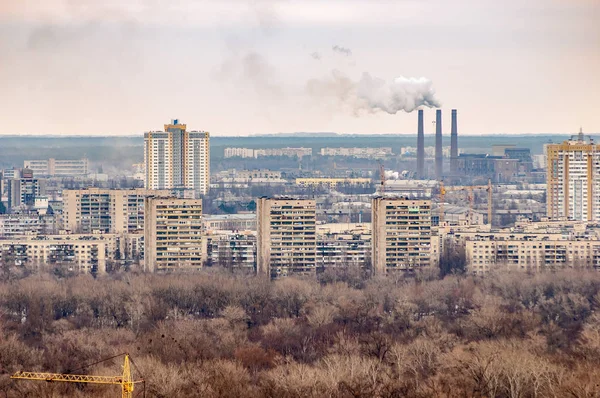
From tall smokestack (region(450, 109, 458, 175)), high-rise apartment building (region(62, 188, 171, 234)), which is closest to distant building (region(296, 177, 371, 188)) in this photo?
tall smokestack (region(450, 109, 458, 175))

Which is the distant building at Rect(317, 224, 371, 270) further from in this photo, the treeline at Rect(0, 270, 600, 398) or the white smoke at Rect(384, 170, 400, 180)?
the white smoke at Rect(384, 170, 400, 180)

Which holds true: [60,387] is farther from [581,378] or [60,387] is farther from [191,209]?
[191,209]

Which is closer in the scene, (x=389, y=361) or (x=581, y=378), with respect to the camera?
(x=581, y=378)

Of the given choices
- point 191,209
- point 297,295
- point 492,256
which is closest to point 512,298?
point 297,295

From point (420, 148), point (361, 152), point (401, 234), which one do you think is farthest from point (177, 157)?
point (401, 234)

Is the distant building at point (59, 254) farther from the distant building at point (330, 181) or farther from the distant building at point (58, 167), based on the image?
the distant building at point (58, 167)

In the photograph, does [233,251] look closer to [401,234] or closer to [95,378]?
[401,234]

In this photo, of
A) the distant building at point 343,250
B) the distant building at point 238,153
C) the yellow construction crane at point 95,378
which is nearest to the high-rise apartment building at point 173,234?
the distant building at point 343,250
